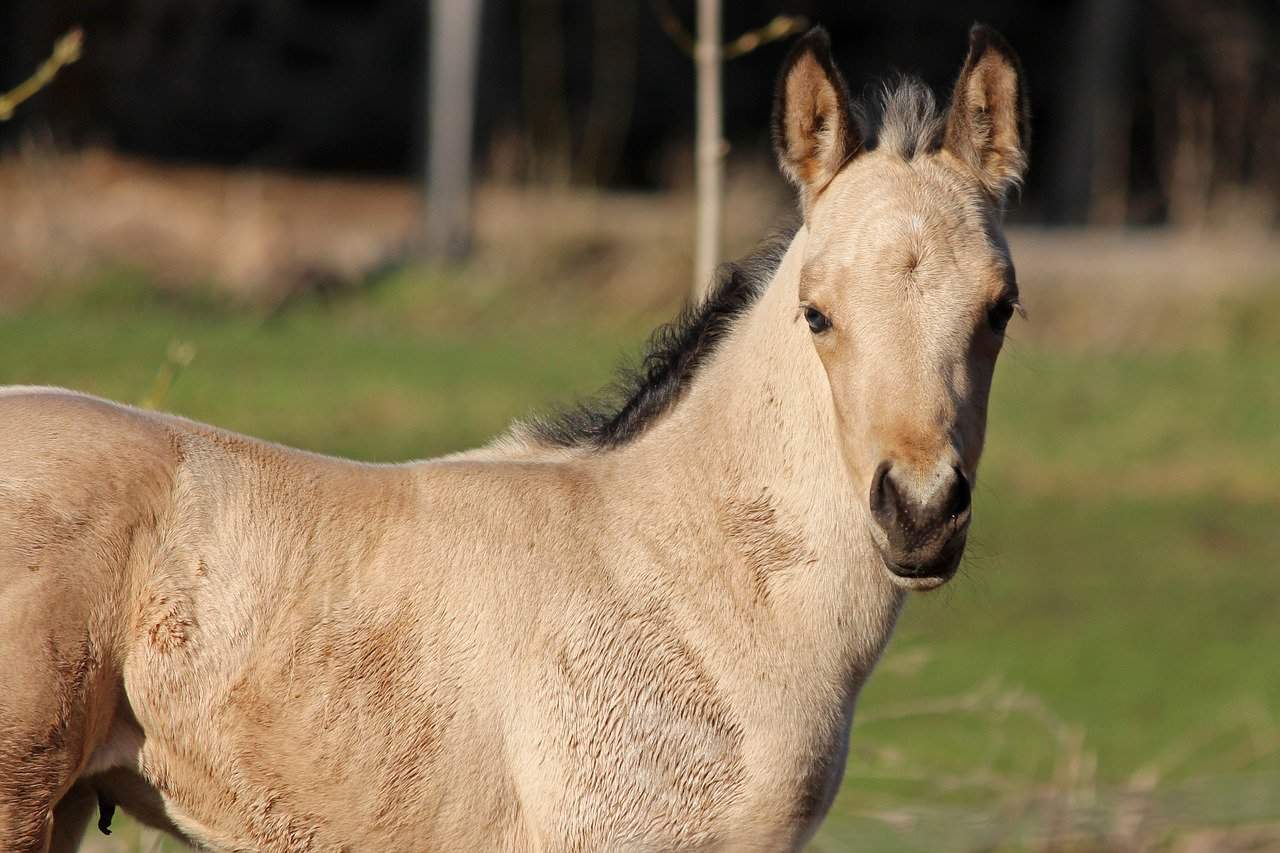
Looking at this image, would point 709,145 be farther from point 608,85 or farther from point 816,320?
point 608,85

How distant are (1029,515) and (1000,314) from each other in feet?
25.5

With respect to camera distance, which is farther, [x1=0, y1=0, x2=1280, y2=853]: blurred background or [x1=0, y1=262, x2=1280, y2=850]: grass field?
[x1=0, y1=0, x2=1280, y2=853]: blurred background

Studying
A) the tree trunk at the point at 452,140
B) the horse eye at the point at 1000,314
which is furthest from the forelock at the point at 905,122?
the tree trunk at the point at 452,140

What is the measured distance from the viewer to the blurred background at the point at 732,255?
8.23 metres

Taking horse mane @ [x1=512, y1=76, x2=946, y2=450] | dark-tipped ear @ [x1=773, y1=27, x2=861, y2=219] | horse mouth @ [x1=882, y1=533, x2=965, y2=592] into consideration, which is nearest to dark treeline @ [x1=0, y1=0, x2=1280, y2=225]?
horse mane @ [x1=512, y1=76, x2=946, y2=450]

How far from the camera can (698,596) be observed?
12.0 feet

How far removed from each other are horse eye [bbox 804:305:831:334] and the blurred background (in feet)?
6.62

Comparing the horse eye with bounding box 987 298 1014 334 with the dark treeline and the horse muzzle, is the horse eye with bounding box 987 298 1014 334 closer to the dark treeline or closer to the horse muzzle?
the horse muzzle

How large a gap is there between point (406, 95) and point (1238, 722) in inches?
425

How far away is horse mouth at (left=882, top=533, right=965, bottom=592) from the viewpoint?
3305mm

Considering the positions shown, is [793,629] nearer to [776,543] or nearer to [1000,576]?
[776,543]

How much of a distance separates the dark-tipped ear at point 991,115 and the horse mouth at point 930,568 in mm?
859

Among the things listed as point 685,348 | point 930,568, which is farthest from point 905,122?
point 930,568

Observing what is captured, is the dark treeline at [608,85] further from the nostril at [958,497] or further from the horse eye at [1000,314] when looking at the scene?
the nostril at [958,497]
